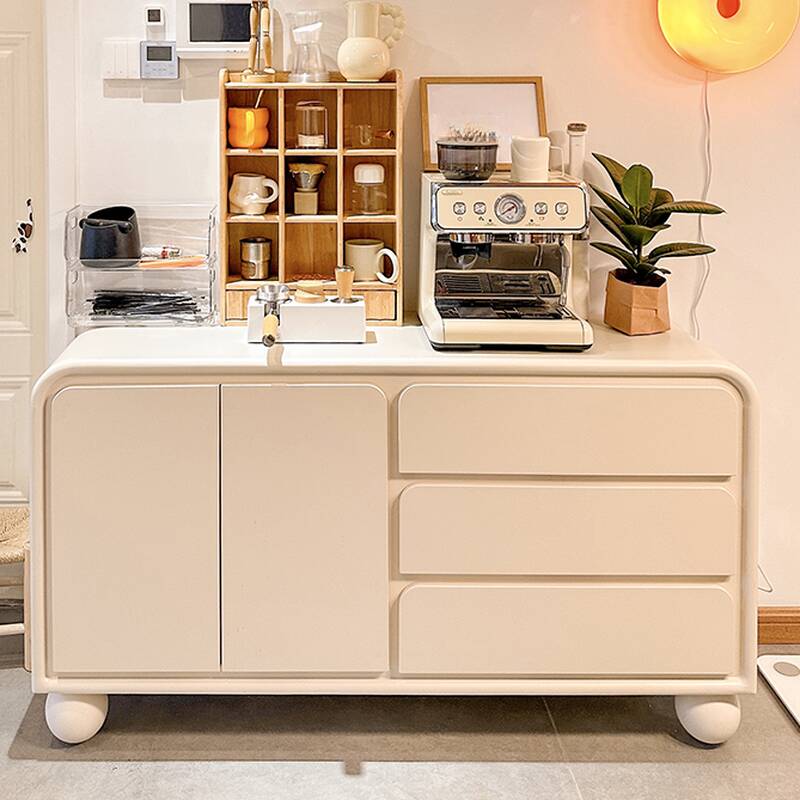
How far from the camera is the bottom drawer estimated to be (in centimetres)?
260

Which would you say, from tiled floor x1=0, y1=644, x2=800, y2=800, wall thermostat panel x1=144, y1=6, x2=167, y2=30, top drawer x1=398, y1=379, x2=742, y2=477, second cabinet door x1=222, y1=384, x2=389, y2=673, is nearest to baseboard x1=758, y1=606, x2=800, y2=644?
tiled floor x1=0, y1=644, x2=800, y2=800

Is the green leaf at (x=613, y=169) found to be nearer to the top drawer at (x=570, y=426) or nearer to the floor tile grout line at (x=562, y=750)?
the top drawer at (x=570, y=426)

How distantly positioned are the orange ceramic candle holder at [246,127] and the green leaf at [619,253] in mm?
798

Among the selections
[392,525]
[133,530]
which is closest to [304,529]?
[392,525]

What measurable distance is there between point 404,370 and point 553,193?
1.64 ft

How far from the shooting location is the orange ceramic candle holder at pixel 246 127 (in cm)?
285

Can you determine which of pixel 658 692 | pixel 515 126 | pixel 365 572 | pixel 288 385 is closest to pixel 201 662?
pixel 365 572

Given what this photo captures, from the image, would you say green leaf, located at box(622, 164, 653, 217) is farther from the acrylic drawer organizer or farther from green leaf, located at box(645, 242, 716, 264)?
the acrylic drawer organizer

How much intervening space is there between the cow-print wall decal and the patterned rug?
2.17 feet

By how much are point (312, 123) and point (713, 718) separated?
61.7 inches

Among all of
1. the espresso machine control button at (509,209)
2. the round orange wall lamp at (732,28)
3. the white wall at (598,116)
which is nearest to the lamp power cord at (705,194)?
the white wall at (598,116)

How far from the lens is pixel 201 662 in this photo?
2613 mm

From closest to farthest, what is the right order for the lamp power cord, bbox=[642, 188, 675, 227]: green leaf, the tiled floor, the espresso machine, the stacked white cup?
the tiled floor < the espresso machine < the stacked white cup < bbox=[642, 188, 675, 227]: green leaf < the lamp power cord

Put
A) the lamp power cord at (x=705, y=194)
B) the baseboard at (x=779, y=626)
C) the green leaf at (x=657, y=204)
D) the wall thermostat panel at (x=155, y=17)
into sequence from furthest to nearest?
the baseboard at (x=779, y=626) → the lamp power cord at (x=705, y=194) → the wall thermostat panel at (x=155, y=17) → the green leaf at (x=657, y=204)
